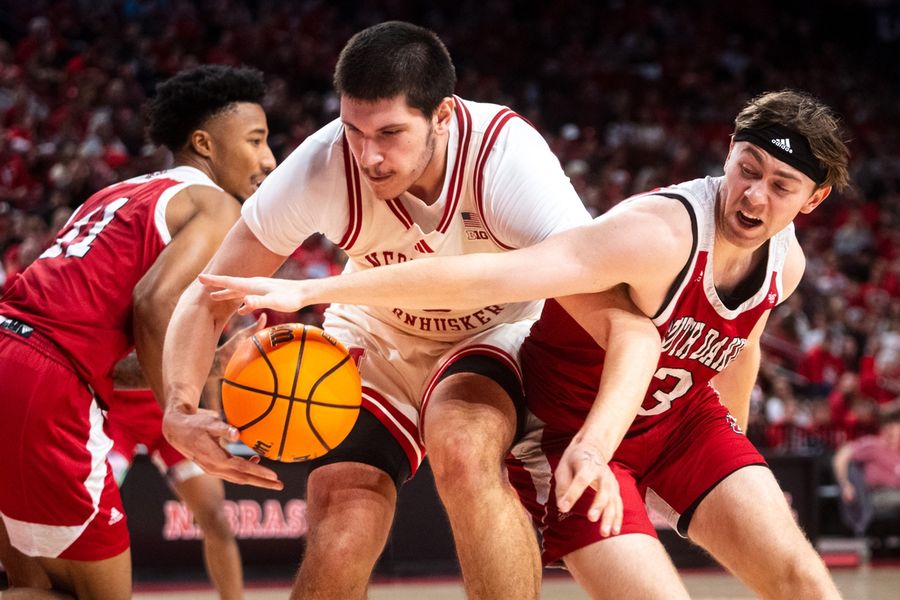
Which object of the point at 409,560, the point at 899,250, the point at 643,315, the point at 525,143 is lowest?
the point at 409,560

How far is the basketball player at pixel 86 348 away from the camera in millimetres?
3844

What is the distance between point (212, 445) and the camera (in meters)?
3.44

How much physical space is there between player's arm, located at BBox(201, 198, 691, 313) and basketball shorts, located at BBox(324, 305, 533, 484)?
576mm

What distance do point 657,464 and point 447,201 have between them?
113cm

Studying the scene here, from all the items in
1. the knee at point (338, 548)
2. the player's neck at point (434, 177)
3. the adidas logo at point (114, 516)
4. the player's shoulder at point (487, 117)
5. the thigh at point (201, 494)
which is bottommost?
the thigh at point (201, 494)

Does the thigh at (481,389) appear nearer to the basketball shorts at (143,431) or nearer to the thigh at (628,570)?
the thigh at (628,570)

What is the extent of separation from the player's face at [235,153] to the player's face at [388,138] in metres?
1.44

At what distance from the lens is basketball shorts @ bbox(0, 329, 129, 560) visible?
3832mm

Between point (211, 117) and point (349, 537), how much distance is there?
6.92ft

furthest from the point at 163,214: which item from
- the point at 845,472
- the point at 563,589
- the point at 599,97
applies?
the point at 599,97

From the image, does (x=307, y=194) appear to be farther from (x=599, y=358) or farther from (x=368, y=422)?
(x=599, y=358)

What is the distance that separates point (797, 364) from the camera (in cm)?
1241

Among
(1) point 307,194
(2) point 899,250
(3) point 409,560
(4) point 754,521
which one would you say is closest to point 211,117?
(1) point 307,194

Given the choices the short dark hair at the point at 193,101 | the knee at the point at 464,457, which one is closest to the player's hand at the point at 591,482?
the knee at the point at 464,457
